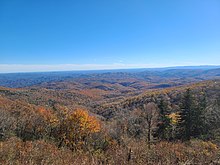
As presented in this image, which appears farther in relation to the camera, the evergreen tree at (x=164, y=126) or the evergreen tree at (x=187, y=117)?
the evergreen tree at (x=164, y=126)

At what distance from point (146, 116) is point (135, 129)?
4304mm

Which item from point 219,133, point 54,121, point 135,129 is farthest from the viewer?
point 135,129

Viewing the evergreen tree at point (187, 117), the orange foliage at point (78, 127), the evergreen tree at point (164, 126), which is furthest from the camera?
the evergreen tree at point (164, 126)

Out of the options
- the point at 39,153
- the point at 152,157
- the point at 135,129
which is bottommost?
the point at 135,129

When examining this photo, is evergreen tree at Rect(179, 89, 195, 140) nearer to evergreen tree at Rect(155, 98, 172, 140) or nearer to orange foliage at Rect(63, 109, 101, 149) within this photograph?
evergreen tree at Rect(155, 98, 172, 140)

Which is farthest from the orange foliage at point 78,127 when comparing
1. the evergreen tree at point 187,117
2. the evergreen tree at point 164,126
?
the evergreen tree at point 187,117

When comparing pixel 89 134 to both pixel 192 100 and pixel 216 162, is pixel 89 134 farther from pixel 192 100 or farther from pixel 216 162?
pixel 216 162

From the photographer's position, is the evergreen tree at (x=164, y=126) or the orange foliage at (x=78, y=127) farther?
the evergreen tree at (x=164, y=126)

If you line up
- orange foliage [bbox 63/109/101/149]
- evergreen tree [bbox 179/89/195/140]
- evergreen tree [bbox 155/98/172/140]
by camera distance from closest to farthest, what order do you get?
orange foliage [bbox 63/109/101/149], evergreen tree [bbox 179/89/195/140], evergreen tree [bbox 155/98/172/140]

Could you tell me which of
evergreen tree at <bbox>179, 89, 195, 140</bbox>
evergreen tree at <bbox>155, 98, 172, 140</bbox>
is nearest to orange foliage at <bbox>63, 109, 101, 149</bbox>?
evergreen tree at <bbox>155, 98, 172, 140</bbox>

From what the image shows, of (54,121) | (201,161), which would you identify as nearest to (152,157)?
(201,161)

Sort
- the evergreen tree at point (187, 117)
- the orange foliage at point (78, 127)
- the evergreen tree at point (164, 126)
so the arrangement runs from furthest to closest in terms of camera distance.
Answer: the evergreen tree at point (164, 126) < the evergreen tree at point (187, 117) < the orange foliage at point (78, 127)

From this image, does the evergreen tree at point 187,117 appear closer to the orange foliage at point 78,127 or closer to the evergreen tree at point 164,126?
the evergreen tree at point 164,126

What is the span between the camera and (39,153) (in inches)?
257
